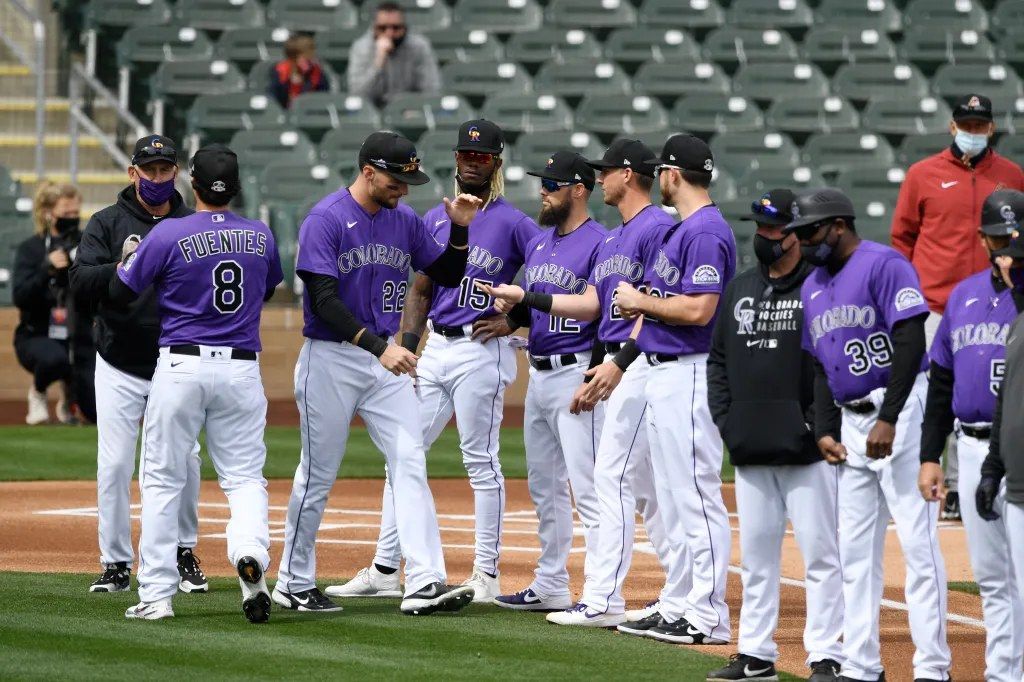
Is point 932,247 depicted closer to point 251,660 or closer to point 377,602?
point 377,602

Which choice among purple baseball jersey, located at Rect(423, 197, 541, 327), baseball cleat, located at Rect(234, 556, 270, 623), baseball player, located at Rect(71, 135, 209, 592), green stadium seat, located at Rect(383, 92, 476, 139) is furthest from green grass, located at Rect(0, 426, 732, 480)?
baseball cleat, located at Rect(234, 556, 270, 623)

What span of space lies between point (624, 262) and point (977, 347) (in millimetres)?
1927

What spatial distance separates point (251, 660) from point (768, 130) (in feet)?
41.7

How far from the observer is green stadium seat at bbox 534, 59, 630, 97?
18.2 m

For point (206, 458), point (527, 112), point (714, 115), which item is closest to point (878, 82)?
point (714, 115)

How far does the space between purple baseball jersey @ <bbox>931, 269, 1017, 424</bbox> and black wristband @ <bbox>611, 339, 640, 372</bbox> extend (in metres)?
1.54

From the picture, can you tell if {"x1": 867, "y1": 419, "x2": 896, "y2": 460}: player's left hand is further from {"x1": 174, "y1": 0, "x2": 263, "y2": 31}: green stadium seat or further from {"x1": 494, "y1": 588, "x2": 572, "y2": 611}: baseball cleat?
{"x1": 174, "y1": 0, "x2": 263, "y2": 31}: green stadium seat

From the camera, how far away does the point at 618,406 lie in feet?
23.5

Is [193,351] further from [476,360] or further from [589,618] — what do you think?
[589,618]

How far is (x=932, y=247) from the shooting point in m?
10.1

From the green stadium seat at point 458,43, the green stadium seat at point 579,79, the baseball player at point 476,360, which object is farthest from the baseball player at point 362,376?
the green stadium seat at point 458,43

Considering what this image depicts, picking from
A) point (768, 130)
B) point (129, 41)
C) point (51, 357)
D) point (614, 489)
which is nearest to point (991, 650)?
point (614, 489)

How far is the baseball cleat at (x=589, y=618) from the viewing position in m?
7.20

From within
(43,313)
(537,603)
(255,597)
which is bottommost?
(537,603)
